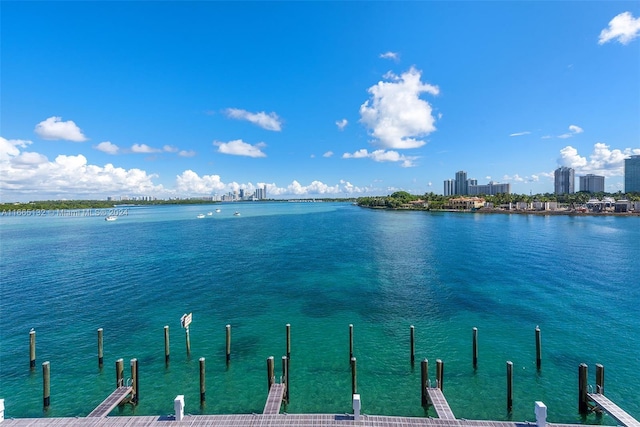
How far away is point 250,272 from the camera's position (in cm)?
4175

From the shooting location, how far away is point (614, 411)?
12.3 meters

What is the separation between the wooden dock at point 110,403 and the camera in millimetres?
12682

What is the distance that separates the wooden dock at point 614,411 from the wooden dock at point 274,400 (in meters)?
13.7

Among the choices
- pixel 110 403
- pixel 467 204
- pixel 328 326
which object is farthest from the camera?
pixel 467 204

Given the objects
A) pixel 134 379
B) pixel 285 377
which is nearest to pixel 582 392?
pixel 285 377

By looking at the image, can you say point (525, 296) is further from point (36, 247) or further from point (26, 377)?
point (36, 247)

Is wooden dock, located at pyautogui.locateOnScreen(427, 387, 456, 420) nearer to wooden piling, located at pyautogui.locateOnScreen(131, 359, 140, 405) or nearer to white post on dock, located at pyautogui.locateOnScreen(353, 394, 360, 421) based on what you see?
white post on dock, located at pyautogui.locateOnScreen(353, 394, 360, 421)

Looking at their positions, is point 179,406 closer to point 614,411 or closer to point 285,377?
point 285,377

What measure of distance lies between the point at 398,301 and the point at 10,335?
106 ft

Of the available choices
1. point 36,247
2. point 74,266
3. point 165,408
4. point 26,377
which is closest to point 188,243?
point 74,266

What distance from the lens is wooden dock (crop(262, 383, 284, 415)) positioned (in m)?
12.9

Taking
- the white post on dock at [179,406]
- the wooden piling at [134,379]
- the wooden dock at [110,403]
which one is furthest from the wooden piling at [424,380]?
the wooden dock at [110,403]

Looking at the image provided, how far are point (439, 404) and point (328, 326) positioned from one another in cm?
1215

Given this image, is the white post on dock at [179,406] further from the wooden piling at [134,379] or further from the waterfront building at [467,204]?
the waterfront building at [467,204]
